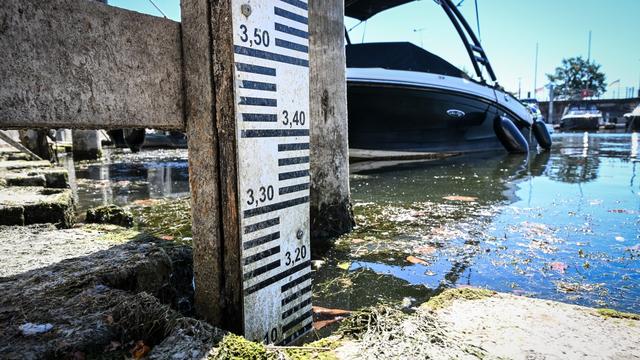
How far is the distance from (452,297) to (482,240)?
1.71 metres

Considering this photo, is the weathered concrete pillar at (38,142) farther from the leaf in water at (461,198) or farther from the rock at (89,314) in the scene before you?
the rock at (89,314)

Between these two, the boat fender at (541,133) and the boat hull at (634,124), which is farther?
the boat hull at (634,124)

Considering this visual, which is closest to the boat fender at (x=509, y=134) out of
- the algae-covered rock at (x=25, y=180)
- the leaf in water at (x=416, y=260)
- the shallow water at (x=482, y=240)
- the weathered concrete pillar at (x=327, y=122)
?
the shallow water at (x=482, y=240)

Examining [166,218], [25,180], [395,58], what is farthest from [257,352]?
[395,58]

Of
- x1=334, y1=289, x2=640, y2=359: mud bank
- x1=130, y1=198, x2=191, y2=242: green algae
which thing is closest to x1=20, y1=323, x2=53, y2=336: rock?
x1=334, y1=289, x2=640, y2=359: mud bank

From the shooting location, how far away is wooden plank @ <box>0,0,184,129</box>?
44.1 inches

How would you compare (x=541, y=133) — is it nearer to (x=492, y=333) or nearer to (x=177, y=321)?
(x=492, y=333)

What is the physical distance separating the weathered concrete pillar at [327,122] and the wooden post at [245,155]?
5.81 ft

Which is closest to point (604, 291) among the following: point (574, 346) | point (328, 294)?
point (574, 346)

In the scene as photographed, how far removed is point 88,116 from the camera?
1.27m

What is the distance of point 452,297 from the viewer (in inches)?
72.4

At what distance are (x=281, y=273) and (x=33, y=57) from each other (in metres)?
1.12

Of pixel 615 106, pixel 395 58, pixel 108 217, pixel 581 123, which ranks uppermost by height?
pixel 615 106

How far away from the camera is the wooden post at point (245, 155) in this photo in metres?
1.40
